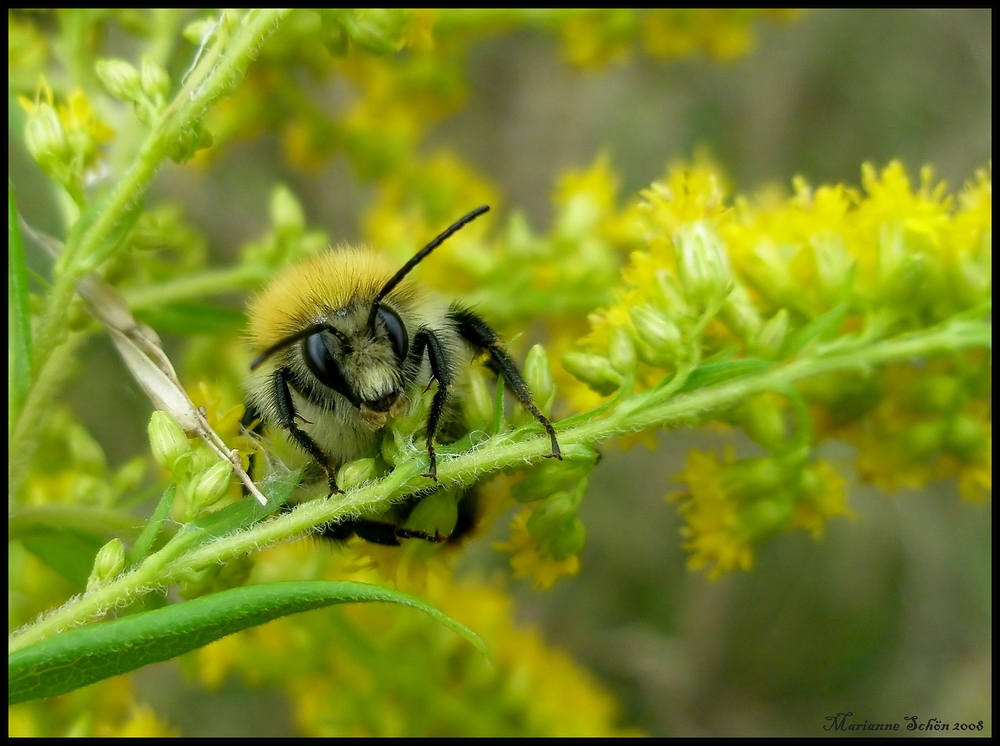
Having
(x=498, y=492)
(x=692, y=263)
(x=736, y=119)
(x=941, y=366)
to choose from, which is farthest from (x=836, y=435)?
(x=736, y=119)

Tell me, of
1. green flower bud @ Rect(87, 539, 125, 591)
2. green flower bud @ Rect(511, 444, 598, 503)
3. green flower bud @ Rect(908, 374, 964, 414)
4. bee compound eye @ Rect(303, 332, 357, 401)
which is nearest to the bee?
bee compound eye @ Rect(303, 332, 357, 401)

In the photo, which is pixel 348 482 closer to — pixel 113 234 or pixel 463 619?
pixel 113 234

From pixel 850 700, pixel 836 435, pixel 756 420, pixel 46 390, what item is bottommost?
pixel 850 700

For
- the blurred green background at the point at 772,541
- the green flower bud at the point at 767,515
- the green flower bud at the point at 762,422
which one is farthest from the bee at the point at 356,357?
the blurred green background at the point at 772,541

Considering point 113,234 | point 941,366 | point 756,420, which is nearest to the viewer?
point 113,234

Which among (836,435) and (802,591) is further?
(802,591)

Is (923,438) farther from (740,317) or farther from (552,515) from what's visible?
(552,515)

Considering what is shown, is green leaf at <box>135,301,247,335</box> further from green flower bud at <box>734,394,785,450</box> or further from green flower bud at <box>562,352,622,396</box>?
green flower bud at <box>734,394,785,450</box>
